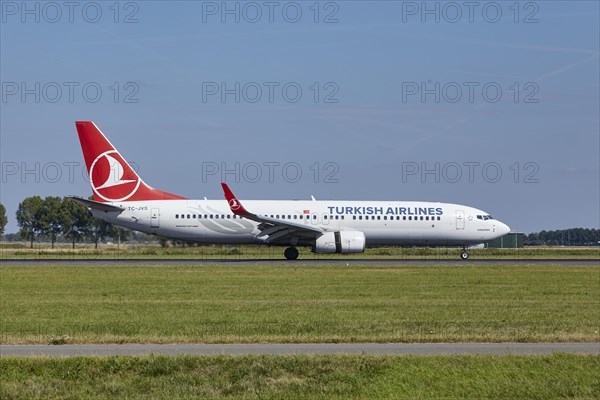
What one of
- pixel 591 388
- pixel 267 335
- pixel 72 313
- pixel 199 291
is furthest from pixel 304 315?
pixel 591 388

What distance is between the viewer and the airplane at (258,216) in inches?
2185

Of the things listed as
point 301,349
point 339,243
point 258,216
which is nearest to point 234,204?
point 258,216

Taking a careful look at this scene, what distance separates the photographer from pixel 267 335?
64.3ft

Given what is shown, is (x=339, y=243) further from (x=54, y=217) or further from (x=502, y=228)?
(x=54, y=217)

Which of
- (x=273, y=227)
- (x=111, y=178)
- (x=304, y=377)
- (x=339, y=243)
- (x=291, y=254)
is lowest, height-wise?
(x=304, y=377)

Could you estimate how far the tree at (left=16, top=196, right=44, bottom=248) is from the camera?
124688mm

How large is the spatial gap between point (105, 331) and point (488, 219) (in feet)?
144

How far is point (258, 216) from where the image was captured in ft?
177

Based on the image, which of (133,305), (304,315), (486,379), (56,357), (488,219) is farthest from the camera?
(488,219)

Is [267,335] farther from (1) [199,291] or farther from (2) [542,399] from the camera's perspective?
(1) [199,291]

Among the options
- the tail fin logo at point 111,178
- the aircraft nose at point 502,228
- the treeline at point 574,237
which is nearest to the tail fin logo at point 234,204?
the tail fin logo at point 111,178

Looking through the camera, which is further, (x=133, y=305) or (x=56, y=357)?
(x=133, y=305)

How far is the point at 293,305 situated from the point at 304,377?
40.9 ft

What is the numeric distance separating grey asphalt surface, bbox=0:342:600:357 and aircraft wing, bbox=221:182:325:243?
35.0 meters
